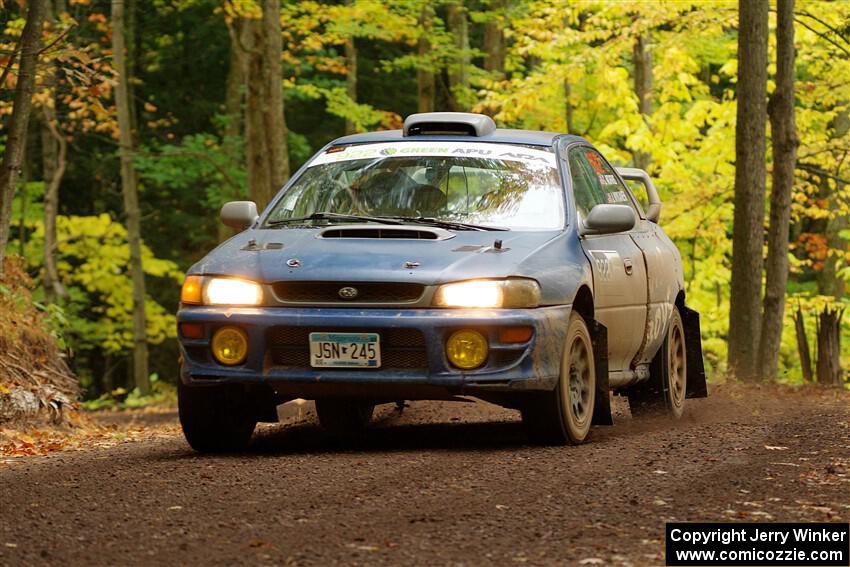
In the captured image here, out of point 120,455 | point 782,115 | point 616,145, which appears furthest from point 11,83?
point 616,145

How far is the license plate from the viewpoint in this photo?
309 inches

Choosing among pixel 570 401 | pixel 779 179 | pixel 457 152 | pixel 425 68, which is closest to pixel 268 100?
pixel 779 179

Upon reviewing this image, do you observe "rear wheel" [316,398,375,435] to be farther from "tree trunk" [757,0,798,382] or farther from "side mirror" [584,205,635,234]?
"tree trunk" [757,0,798,382]

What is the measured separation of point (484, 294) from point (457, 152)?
1.77m

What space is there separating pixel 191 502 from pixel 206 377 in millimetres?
1717

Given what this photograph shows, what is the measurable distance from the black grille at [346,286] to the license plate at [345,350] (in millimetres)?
197

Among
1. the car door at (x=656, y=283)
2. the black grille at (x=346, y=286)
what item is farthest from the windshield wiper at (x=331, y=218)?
the car door at (x=656, y=283)

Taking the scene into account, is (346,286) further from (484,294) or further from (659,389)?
(659,389)

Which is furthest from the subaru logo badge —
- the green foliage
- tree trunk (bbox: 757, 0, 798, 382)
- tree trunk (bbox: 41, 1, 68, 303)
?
the green foliage

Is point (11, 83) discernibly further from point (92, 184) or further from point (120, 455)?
point (92, 184)

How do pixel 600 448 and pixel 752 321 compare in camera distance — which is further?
pixel 752 321

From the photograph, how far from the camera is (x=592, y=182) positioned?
393 inches

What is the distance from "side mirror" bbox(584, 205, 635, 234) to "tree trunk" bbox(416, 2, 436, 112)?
20.1 meters

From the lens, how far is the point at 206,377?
26.7 feet
